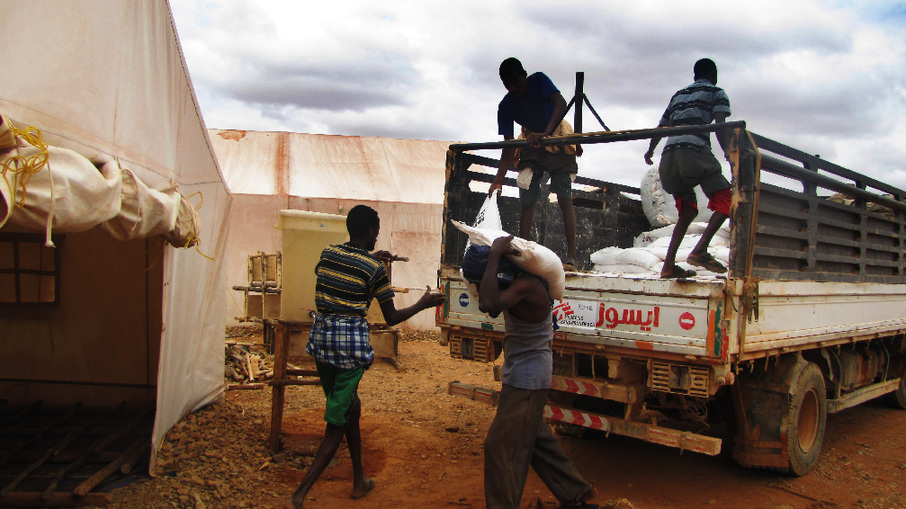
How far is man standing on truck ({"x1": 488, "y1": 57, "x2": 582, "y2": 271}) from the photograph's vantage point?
4871mm

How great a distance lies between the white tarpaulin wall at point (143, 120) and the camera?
2832mm

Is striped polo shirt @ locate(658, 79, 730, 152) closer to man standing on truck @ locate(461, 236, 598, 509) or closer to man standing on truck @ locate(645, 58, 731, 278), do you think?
man standing on truck @ locate(645, 58, 731, 278)

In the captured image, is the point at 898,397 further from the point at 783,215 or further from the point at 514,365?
the point at 514,365

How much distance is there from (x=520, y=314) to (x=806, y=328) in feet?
8.24

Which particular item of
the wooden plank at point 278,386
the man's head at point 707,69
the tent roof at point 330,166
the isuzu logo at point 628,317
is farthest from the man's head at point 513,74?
the tent roof at point 330,166

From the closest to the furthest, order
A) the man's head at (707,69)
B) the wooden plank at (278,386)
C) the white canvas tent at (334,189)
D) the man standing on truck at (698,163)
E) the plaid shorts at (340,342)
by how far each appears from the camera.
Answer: the plaid shorts at (340,342), the man standing on truck at (698,163), the man's head at (707,69), the wooden plank at (278,386), the white canvas tent at (334,189)

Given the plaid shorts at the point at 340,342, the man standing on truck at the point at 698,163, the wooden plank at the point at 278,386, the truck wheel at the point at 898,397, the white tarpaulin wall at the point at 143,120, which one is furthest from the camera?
the truck wheel at the point at 898,397

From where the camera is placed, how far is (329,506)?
12.8ft

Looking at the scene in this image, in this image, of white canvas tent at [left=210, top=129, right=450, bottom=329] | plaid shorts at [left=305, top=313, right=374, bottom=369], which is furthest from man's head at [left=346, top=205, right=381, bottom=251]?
white canvas tent at [left=210, top=129, right=450, bottom=329]

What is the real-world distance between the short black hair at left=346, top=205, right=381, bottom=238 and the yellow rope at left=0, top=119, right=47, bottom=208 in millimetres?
1595

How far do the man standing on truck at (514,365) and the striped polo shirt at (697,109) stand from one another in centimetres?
177

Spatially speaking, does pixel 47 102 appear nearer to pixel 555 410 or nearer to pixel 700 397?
pixel 555 410

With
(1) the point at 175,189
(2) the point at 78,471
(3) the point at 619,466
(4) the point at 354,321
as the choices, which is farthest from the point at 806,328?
(2) the point at 78,471

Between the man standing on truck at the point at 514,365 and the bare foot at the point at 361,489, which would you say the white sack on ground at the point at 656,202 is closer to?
the man standing on truck at the point at 514,365
